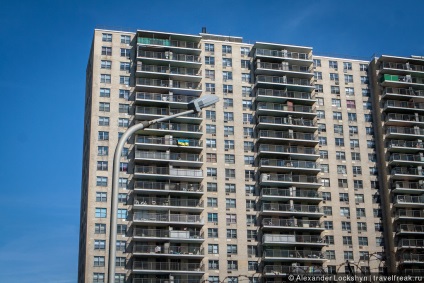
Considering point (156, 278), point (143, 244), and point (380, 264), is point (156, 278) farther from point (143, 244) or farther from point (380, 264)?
point (380, 264)

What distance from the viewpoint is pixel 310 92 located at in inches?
4198

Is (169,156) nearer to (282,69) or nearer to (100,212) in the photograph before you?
(100,212)

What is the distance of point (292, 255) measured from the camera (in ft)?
317

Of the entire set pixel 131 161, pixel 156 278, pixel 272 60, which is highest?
pixel 272 60

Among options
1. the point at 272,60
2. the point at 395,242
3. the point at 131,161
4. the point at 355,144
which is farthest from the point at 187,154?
the point at 395,242

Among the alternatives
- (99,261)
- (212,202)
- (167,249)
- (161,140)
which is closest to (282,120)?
(212,202)

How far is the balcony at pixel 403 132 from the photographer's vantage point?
106125 mm

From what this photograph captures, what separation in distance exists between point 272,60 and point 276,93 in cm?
574

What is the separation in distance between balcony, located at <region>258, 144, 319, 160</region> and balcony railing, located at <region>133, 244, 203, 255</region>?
1837 cm

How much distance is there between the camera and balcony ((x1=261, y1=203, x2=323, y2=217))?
97.9 m

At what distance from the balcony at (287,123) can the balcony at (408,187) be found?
16030mm

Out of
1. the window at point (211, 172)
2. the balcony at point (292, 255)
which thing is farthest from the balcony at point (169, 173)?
the balcony at point (292, 255)

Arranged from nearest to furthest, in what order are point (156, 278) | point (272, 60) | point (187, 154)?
1. point (156, 278)
2. point (187, 154)
3. point (272, 60)

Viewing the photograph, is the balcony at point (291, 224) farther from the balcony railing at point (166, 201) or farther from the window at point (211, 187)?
the balcony railing at point (166, 201)
